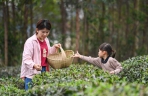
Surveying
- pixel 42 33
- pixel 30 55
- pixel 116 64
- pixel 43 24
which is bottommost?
pixel 116 64

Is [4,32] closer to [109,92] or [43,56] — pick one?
[43,56]

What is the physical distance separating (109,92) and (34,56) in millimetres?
2750

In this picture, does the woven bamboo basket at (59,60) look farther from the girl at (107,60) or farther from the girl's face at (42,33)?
the girl at (107,60)

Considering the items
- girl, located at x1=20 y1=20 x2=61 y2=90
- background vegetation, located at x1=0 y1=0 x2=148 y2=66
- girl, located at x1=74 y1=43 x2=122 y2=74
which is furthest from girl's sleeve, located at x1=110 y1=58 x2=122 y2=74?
background vegetation, located at x1=0 y1=0 x2=148 y2=66

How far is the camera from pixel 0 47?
14531 mm

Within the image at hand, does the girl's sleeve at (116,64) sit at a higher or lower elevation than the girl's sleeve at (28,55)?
lower

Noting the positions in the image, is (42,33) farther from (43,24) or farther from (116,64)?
(116,64)

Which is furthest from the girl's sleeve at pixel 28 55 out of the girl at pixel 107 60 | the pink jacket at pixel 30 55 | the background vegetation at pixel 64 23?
the background vegetation at pixel 64 23

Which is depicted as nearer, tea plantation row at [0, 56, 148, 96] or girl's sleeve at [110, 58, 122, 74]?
tea plantation row at [0, 56, 148, 96]

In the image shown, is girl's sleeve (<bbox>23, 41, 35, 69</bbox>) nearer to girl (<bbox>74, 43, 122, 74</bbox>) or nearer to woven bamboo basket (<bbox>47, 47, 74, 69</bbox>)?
woven bamboo basket (<bbox>47, 47, 74, 69</bbox>)

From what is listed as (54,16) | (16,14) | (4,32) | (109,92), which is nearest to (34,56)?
(109,92)

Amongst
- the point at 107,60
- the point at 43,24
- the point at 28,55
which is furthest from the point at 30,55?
the point at 107,60

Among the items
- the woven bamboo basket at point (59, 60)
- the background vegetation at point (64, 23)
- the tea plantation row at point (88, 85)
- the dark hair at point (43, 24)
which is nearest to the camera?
the tea plantation row at point (88, 85)

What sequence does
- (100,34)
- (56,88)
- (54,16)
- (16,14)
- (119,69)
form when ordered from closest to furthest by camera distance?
(56,88), (119,69), (16,14), (100,34), (54,16)
